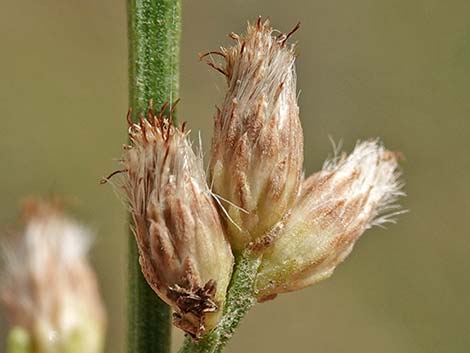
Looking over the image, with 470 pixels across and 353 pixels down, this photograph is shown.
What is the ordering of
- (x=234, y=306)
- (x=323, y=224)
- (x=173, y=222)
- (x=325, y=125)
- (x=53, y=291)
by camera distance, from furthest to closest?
(x=325, y=125) < (x=53, y=291) < (x=323, y=224) < (x=234, y=306) < (x=173, y=222)

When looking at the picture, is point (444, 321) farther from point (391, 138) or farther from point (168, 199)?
point (168, 199)

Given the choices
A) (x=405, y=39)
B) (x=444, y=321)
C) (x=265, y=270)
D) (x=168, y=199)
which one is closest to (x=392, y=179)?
(x=265, y=270)

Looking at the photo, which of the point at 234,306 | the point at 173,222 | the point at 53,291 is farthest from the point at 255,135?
the point at 53,291

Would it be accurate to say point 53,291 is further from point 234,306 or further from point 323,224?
point 323,224

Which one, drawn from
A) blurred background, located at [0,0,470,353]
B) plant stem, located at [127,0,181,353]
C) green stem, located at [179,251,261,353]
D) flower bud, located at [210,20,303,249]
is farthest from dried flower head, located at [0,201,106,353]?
blurred background, located at [0,0,470,353]

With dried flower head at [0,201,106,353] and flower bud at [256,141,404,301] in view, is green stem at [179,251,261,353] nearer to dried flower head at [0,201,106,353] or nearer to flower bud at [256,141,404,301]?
flower bud at [256,141,404,301]

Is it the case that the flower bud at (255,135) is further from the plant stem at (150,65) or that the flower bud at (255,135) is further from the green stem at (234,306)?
the plant stem at (150,65)

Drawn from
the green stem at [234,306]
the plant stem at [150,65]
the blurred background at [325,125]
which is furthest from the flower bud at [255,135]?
the blurred background at [325,125]
